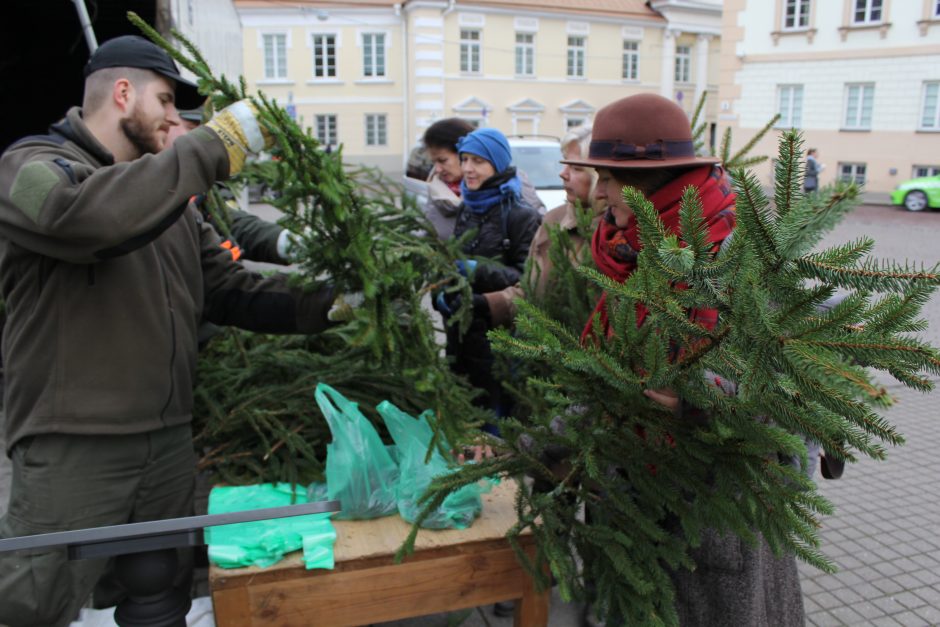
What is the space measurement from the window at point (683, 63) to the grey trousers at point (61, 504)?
3801 cm

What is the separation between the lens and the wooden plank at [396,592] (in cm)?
202

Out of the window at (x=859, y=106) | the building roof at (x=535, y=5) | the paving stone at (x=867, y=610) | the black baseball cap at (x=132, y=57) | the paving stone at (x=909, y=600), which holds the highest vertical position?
the building roof at (x=535, y=5)

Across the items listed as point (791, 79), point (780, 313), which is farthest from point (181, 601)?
point (791, 79)

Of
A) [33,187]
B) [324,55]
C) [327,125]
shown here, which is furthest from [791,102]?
[33,187]

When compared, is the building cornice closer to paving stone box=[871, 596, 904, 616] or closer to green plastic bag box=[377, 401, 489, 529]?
paving stone box=[871, 596, 904, 616]

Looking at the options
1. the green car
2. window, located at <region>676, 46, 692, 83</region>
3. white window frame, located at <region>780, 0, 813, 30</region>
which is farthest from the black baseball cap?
window, located at <region>676, 46, 692, 83</region>

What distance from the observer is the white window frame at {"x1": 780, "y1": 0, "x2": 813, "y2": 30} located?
2506 centimetres

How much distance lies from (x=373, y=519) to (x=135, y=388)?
2.54ft

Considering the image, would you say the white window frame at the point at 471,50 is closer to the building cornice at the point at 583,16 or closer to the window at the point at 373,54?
the building cornice at the point at 583,16

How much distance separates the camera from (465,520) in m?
2.23

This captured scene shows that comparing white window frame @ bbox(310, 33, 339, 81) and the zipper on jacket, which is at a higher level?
white window frame @ bbox(310, 33, 339, 81)

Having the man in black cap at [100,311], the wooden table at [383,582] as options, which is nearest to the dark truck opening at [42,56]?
the man in black cap at [100,311]

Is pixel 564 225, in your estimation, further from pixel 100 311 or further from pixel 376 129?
pixel 376 129

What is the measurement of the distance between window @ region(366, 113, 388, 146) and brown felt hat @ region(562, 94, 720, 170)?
33742 millimetres
